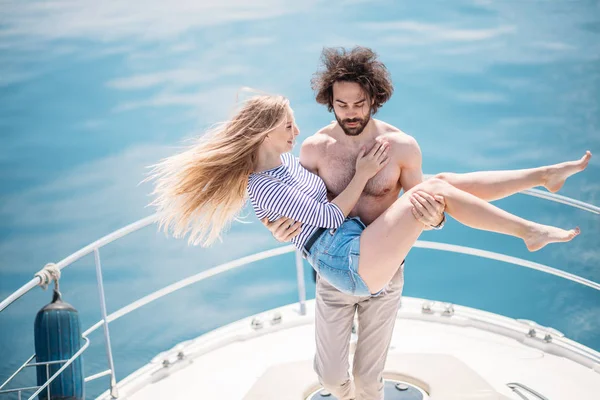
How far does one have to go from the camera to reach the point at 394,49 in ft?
67.3

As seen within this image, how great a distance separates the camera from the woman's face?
319 centimetres

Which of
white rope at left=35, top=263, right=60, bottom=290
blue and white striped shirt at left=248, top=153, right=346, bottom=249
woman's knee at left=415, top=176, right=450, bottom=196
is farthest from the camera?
white rope at left=35, top=263, right=60, bottom=290

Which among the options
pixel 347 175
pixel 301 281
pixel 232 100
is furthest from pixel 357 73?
pixel 232 100

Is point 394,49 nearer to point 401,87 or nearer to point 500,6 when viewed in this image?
point 401,87

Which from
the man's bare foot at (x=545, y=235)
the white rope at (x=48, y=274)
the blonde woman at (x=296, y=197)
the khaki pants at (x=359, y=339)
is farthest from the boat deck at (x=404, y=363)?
the man's bare foot at (x=545, y=235)

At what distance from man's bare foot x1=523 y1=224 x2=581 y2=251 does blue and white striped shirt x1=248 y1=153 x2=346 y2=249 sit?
30.4 inches

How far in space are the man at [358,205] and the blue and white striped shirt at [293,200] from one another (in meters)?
0.09

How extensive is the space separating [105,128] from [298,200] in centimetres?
1703

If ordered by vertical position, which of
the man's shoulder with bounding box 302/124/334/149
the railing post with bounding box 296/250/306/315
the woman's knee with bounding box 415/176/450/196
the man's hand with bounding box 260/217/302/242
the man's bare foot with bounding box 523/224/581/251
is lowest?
the man's bare foot with bounding box 523/224/581/251

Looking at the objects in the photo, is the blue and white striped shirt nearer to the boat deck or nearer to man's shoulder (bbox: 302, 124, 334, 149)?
man's shoulder (bbox: 302, 124, 334, 149)

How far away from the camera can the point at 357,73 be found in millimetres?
3123

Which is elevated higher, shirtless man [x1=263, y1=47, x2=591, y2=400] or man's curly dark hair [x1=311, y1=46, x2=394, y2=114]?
man's curly dark hair [x1=311, y1=46, x2=394, y2=114]

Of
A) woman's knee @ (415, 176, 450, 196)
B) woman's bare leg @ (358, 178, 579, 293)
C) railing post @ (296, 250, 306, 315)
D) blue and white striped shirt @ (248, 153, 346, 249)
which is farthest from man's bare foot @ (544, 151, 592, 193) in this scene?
railing post @ (296, 250, 306, 315)

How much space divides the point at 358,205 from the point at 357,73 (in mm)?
618
